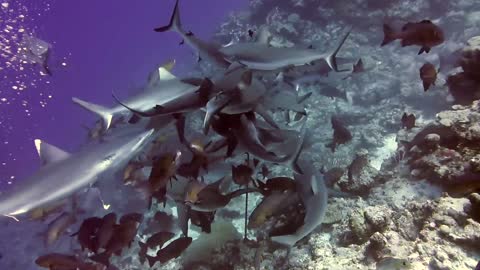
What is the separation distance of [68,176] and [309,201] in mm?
2095

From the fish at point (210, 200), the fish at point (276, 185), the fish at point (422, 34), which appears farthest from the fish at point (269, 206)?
the fish at point (422, 34)

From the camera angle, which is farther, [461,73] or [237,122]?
[461,73]

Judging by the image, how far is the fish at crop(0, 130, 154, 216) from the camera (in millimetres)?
2990

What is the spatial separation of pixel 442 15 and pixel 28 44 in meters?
12.5

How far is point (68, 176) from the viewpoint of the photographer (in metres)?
3.09

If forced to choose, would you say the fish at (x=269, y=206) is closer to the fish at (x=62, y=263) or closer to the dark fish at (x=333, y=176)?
the dark fish at (x=333, y=176)

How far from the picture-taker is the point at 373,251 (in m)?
2.91

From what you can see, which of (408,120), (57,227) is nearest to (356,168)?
(408,120)

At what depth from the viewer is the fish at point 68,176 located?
2990 mm

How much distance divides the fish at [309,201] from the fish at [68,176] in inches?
54.6

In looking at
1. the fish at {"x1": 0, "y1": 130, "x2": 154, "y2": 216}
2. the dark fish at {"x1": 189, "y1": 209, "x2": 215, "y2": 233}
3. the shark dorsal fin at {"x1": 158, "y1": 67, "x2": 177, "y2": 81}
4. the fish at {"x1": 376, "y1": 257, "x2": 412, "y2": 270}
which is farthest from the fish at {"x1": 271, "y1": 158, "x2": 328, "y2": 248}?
the shark dorsal fin at {"x1": 158, "y1": 67, "x2": 177, "y2": 81}

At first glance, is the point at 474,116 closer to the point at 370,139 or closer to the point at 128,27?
the point at 370,139

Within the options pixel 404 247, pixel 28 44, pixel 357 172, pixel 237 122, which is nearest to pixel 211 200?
pixel 237 122

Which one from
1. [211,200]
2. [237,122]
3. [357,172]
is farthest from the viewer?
[357,172]
